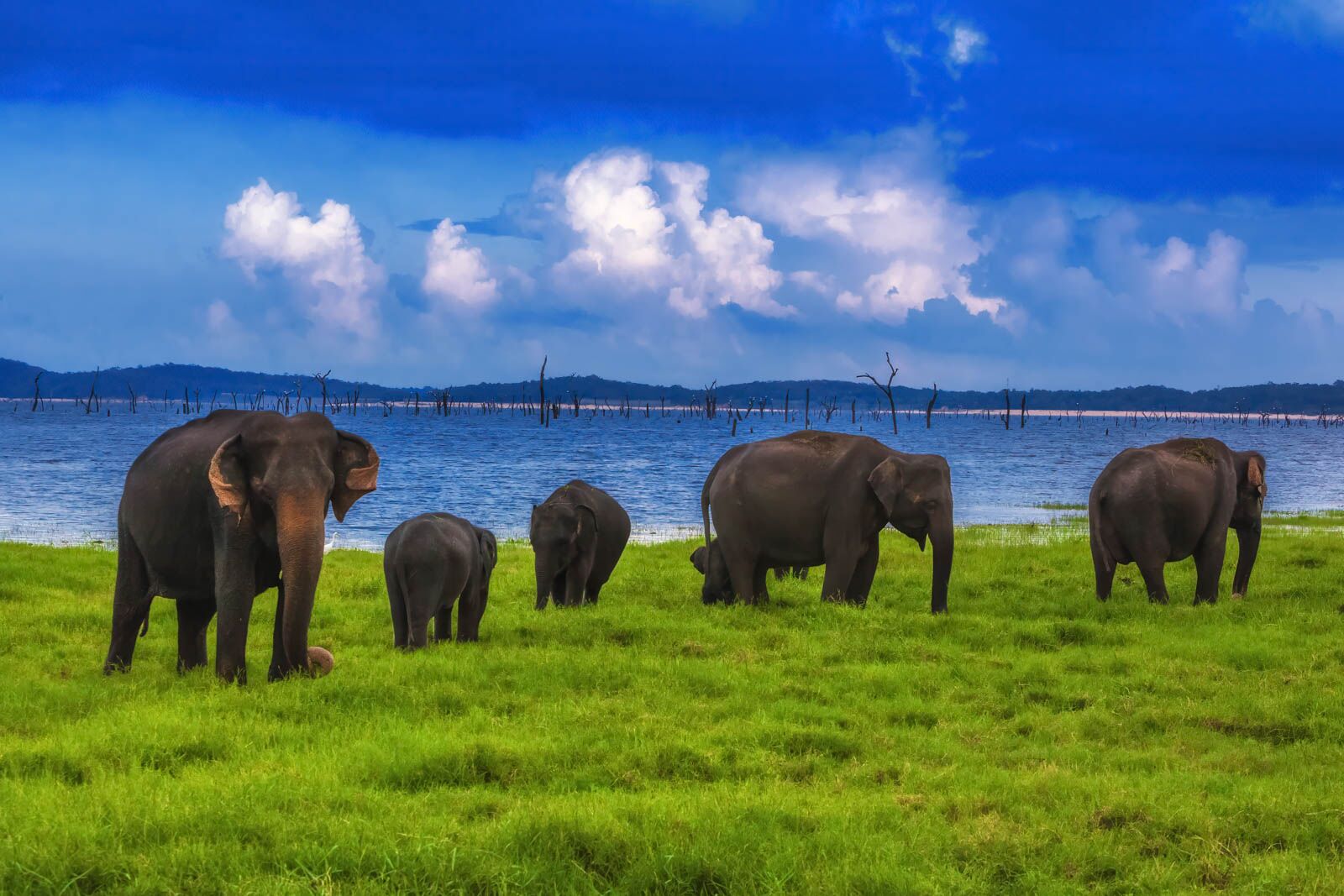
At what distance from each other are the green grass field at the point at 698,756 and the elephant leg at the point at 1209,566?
4.03 ft

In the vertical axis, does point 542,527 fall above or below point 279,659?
above

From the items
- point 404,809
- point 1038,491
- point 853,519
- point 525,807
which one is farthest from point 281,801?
point 1038,491

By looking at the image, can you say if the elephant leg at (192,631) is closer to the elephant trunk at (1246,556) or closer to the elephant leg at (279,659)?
the elephant leg at (279,659)

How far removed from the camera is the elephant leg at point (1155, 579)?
58.0ft

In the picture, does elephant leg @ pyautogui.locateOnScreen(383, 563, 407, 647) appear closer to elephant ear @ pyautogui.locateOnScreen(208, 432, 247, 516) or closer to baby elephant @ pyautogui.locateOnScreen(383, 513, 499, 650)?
baby elephant @ pyautogui.locateOnScreen(383, 513, 499, 650)

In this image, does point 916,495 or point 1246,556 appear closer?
point 916,495

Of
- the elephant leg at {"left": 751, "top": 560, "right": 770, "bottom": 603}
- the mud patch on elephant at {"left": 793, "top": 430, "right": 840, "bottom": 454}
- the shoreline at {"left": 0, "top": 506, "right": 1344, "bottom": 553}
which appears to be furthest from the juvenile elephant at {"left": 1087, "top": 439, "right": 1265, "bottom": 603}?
the shoreline at {"left": 0, "top": 506, "right": 1344, "bottom": 553}

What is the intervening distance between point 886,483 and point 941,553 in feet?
4.41

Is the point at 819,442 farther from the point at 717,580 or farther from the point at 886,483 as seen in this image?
the point at 717,580

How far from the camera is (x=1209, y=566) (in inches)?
711

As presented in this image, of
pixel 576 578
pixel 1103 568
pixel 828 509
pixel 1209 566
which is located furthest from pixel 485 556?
pixel 1209 566

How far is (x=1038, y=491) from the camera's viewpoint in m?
63.2

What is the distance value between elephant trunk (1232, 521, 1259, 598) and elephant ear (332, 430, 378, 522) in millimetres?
14110

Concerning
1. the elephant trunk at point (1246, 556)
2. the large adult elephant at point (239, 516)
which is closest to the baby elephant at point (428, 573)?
the large adult elephant at point (239, 516)
